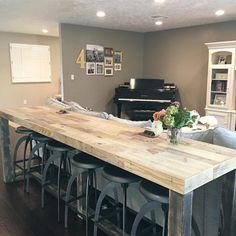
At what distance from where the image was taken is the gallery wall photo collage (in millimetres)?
6766

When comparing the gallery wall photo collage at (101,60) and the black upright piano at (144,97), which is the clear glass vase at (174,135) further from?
the gallery wall photo collage at (101,60)

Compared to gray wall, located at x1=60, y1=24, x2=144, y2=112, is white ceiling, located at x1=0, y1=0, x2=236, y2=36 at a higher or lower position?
higher

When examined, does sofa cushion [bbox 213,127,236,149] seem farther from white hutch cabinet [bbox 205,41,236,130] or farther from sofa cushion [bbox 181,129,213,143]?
white hutch cabinet [bbox 205,41,236,130]

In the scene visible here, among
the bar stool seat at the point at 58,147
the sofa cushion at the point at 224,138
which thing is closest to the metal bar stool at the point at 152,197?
the sofa cushion at the point at 224,138

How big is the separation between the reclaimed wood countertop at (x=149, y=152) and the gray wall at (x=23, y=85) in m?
6.01

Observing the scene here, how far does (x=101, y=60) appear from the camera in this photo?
700cm

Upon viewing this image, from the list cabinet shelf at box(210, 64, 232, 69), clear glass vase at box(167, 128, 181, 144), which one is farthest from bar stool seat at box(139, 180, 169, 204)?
cabinet shelf at box(210, 64, 232, 69)

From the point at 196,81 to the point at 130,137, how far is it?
197 inches

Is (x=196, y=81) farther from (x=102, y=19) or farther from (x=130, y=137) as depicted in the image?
(x=130, y=137)

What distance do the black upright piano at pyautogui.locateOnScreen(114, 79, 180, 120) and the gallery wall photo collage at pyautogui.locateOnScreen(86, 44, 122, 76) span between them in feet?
2.20

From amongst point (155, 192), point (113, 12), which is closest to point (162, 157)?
point (155, 192)

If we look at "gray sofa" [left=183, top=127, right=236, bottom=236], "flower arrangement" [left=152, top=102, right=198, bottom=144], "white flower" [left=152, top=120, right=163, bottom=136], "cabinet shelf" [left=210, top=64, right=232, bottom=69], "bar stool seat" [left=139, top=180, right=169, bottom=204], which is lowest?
"gray sofa" [left=183, top=127, right=236, bottom=236]

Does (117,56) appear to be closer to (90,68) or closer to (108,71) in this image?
(108,71)

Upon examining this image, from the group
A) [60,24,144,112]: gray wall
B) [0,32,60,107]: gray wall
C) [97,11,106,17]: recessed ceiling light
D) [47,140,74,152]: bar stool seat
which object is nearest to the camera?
[47,140,74,152]: bar stool seat
